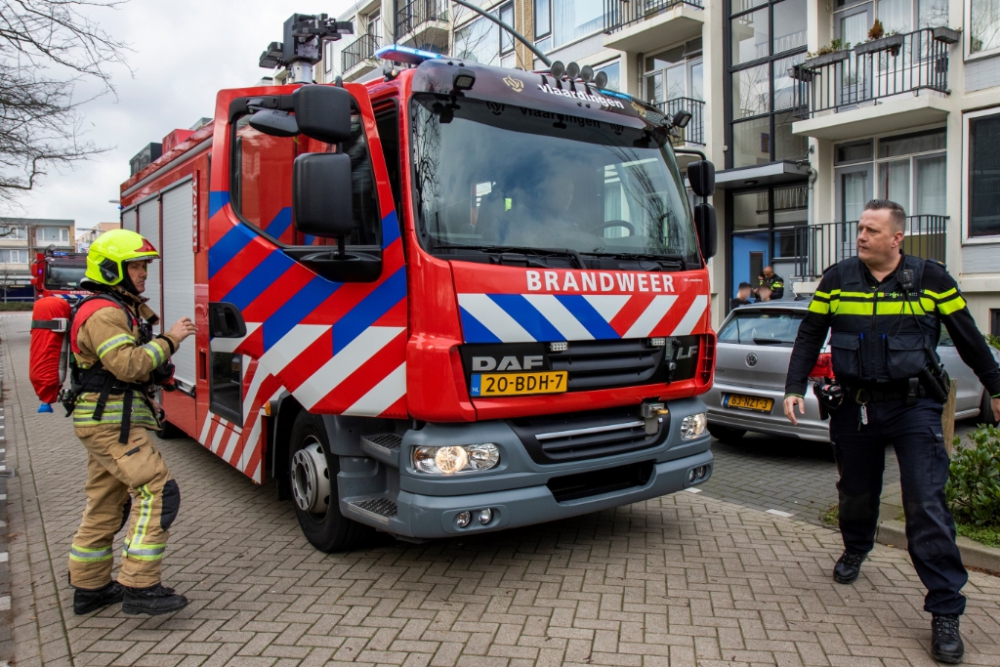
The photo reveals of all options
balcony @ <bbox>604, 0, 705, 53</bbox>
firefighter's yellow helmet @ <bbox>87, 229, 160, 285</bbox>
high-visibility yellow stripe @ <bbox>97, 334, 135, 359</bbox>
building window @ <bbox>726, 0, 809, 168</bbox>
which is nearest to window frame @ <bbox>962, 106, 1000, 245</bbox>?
building window @ <bbox>726, 0, 809, 168</bbox>

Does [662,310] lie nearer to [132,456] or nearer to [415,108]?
[415,108]

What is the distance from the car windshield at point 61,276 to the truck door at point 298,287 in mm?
19816

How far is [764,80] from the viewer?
55.9 ft

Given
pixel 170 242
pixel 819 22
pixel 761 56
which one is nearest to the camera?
pixel 170 242

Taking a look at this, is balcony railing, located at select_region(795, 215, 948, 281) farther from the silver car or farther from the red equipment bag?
the red equipment bag

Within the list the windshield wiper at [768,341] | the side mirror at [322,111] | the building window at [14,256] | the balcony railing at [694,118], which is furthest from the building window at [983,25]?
the building window at [14,256]

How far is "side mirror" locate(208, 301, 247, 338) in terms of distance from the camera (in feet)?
16.7

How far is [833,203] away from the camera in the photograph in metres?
15.6

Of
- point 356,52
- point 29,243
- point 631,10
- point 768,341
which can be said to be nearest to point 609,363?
point 768,341

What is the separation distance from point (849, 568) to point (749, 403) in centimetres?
332

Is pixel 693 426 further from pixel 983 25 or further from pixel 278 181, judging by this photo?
pixel 983 25

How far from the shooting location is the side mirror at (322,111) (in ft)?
12.3

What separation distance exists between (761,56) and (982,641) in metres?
15.9

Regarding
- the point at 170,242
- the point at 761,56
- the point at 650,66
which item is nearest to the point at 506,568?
the point at 170,242
